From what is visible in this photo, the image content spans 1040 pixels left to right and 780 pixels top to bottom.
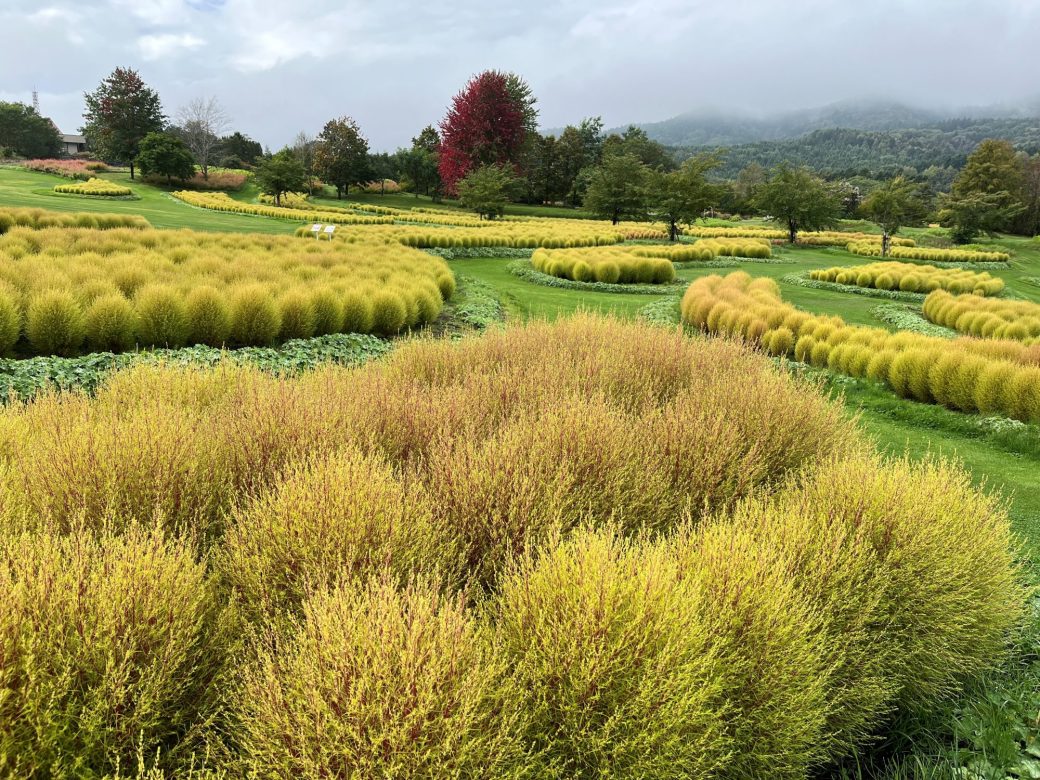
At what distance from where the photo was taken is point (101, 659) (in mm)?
1775

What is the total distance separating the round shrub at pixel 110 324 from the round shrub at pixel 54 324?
113 mm

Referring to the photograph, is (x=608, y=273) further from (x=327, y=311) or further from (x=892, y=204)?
(x=892, y=204)

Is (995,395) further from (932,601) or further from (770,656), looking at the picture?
(770,656)

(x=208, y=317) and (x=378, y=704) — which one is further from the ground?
(x=208, y=317)

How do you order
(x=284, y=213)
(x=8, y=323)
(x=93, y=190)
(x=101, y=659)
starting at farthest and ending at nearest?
(x=93, y=190)
(x=284, y=213)
(x=8, y=323)
(x=101, y=659)

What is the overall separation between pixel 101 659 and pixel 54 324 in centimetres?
662

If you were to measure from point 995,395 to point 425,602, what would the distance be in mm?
8159

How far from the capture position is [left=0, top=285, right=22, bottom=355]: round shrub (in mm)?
6289

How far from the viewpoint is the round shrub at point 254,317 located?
790 centimetres

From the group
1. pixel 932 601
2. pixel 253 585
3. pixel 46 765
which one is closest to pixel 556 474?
pixel 253 585

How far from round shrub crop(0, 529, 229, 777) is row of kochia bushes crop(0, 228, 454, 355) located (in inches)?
233

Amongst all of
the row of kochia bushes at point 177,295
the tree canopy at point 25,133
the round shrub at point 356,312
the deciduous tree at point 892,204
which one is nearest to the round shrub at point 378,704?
the row of kochia bushes at point 177,295

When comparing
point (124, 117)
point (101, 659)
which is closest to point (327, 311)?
point (101, 659)

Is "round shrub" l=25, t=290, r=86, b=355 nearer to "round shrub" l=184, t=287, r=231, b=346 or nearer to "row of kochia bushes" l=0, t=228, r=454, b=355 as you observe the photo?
"row of kochia bushes" l=0, t=228, r=454, b=355
